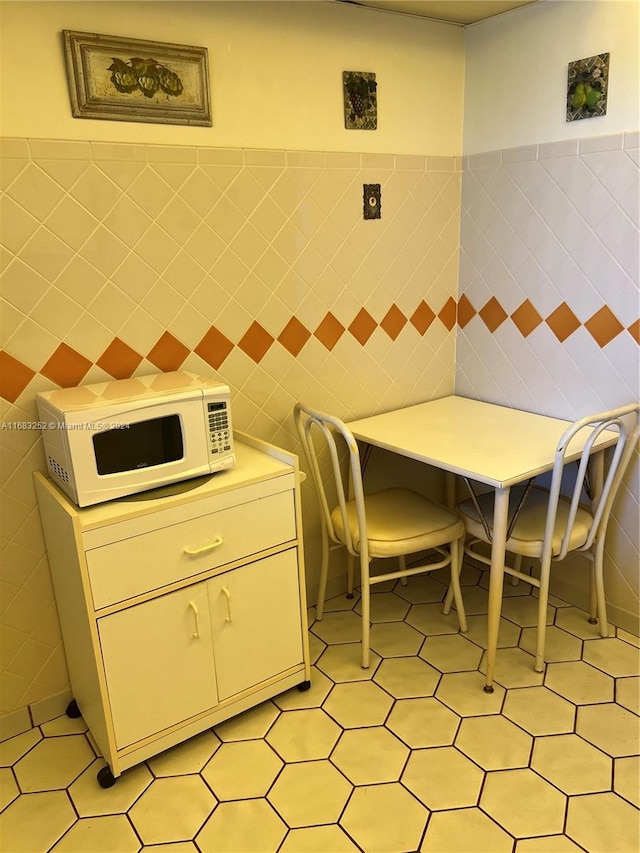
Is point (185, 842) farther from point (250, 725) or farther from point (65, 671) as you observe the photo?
point (65, 671)

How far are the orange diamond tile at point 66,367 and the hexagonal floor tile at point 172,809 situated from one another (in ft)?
3.91

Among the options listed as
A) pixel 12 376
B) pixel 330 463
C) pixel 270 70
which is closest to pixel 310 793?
pixel 330 463

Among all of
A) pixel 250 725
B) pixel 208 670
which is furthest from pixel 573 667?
pixel 208 670

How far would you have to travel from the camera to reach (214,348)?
2.19 meters

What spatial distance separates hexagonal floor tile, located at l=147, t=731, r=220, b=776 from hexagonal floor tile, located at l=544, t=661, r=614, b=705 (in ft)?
3.68

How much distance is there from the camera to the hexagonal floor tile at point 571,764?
1761 millimetres

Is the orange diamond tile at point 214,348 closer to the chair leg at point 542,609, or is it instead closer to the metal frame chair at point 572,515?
the metal frame chair at point 572,515

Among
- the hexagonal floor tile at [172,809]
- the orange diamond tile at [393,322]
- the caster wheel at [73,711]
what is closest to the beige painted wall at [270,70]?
the orange diamond tile at [393,322]

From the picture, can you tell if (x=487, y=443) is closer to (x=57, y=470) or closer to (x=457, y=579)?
(x=457, y=579)

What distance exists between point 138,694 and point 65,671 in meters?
0.47

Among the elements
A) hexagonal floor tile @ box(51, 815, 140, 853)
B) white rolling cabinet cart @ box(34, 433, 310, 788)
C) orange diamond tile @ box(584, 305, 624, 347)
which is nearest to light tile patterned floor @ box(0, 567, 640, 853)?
hexagonal floor tile @ box(51, 815, 140, 853)

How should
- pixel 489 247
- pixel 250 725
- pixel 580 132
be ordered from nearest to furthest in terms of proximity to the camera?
pixel 250 725, pixel 580 132, pixel 489 247

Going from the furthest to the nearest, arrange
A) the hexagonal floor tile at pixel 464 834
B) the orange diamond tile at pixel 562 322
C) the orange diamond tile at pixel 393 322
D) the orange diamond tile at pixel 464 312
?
the orange diamond tile at pixel 464 312, the orange diamond tile at pixel 393 322, the orange diamond tile at pixel 562 322, the hexagonal floor tile at pixel 464 834

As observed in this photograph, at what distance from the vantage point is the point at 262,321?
7.47 feet
